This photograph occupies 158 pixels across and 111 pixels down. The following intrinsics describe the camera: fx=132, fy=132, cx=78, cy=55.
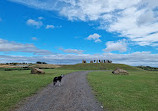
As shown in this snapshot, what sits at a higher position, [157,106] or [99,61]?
[99,61]

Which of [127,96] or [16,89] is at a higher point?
[16,89]

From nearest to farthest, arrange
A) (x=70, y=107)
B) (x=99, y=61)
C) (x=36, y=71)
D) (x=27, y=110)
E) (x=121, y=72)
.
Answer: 1. (x=27, y=110)
2. (x=70, y=107)
3. (x=36, y=71)
4. (x=121, y=72)
5. (x=99, y=61)

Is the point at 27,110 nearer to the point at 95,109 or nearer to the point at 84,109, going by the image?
the point at 84,109

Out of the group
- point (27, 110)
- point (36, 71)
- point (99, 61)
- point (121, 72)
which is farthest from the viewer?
point (99, 61)

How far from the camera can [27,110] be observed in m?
9.93

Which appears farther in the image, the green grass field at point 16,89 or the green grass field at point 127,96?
the green grass field at point 16,89

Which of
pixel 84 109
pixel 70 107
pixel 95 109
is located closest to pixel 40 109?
pixel 70 107

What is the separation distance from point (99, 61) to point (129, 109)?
5133 inches

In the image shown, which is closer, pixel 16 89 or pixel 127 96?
pixel 127 96

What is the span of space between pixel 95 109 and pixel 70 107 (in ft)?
6.54

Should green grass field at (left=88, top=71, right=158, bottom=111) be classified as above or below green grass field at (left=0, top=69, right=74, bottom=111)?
below

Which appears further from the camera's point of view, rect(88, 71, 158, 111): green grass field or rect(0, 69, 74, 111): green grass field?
rect(0, 69, 74, 111): green grass field

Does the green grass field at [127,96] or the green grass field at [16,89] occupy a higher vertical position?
the green grass field at [16,89]

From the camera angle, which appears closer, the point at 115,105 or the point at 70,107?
the point at 70,107
